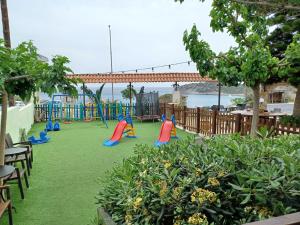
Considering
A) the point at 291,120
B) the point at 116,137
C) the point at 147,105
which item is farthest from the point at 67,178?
the point at 147,105

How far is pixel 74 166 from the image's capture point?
23.2ft

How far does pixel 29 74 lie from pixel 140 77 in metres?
15.7

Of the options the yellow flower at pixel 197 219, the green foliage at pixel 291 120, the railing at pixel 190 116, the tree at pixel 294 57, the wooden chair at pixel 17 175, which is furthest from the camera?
the green foliage at pixel 291 120

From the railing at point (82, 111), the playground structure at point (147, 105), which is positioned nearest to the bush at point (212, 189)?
the playground structure at point (147, 105)

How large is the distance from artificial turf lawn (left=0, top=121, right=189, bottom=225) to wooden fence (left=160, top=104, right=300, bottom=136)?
1.07 m

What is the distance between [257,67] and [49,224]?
16.4 ft

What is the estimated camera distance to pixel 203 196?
71.7 inches

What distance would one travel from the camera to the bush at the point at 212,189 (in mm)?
1717

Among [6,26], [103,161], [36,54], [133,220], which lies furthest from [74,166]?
[6,26]

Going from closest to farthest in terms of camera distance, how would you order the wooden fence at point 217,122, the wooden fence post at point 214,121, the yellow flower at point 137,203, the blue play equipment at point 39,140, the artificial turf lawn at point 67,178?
the yellow flower at point 137,203
the artificial turf lawn at point 67,178
the wooden fence at point 217,122
the blue play equipment at point 39,140
the wooden fence post at point 214,121

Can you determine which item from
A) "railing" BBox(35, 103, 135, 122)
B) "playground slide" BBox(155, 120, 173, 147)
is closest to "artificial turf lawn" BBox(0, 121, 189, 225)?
"playground slide" BBox(155, 120, 173, 147)

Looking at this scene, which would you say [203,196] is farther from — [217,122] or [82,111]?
[82,111]

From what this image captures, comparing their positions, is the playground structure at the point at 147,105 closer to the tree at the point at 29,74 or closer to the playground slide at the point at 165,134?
the playground slide at the point at 165,134

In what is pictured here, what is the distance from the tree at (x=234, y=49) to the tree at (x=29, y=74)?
12.0ft
